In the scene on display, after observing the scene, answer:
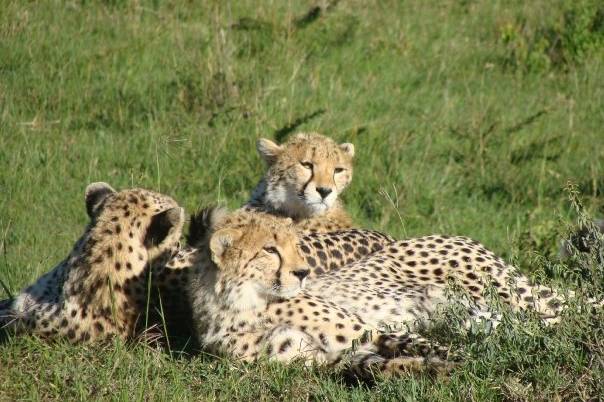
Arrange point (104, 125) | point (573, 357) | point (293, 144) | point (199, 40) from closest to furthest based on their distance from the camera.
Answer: point (573, 357)
point (293, 144)
point (104, 125)
point (199, 40)

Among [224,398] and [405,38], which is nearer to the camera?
[224,398]

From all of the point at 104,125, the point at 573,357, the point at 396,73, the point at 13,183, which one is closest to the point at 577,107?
the point at 396,73

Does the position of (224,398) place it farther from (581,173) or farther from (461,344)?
(581,173)

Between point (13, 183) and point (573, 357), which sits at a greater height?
point (573, 357)

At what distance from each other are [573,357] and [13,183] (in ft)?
11.7

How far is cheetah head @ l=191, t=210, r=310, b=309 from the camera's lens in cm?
457

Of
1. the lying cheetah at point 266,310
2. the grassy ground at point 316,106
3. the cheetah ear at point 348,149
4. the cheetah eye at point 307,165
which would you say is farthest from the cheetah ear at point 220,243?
the cheetah ear at point 348,149

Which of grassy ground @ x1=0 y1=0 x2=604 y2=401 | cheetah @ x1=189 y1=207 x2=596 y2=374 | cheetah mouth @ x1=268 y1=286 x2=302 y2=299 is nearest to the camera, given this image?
cheetah @ x1=189 y1=207 x2=596 y2=374

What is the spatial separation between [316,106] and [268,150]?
120 centimetres

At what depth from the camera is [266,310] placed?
15.2 feet

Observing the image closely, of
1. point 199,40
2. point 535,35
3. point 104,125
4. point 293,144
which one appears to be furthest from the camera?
point 535,35

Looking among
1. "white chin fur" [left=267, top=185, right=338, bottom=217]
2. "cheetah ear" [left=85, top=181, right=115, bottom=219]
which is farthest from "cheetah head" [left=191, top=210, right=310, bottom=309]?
"white chin fur" [left=267, top=185, right=338, bottom=217]

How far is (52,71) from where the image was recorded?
7.60 m

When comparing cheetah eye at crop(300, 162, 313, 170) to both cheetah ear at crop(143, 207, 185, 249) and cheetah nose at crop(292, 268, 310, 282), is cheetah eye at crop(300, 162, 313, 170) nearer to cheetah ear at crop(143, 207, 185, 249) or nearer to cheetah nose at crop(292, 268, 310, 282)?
cheetah ear at crop(143, 207, 185, 249)
